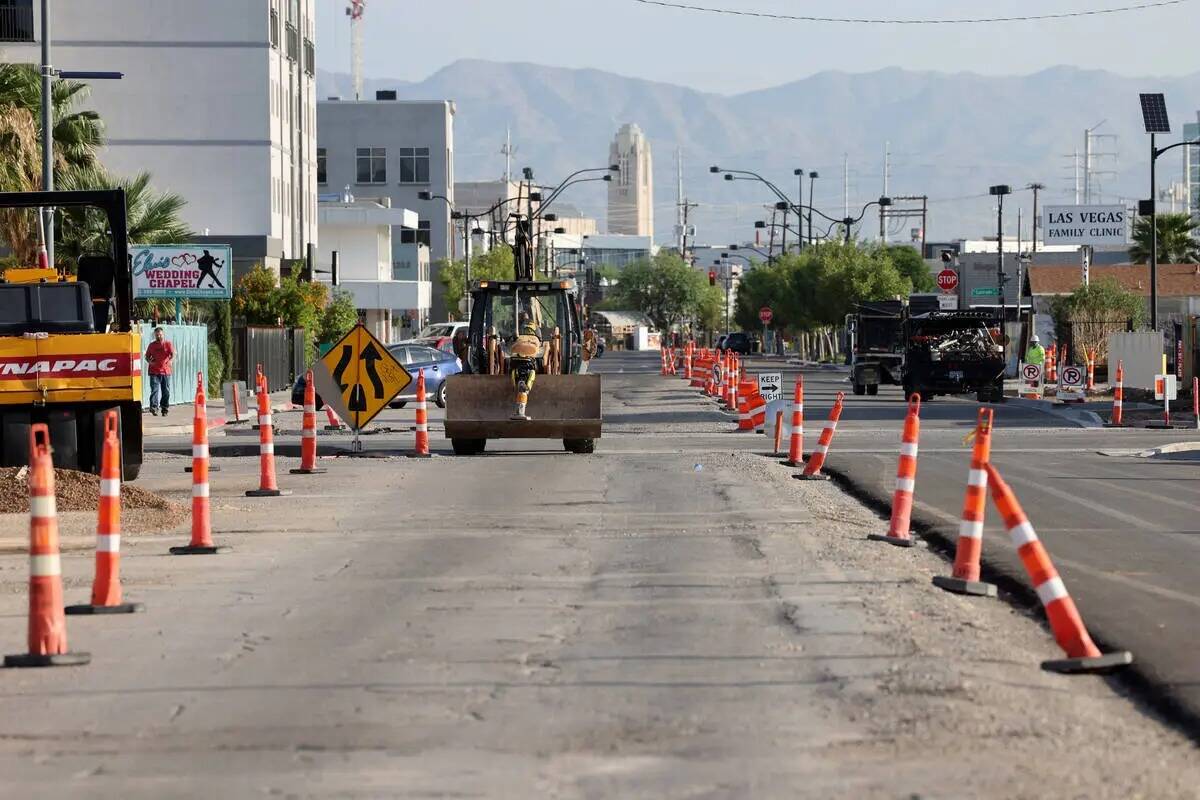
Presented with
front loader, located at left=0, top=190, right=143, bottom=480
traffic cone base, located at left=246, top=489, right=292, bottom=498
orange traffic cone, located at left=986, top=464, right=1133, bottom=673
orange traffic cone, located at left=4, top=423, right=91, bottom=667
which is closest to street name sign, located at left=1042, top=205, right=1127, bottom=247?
front loader, located at left=0, top=190, right=143, bottom=480

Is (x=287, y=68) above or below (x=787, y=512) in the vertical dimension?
above

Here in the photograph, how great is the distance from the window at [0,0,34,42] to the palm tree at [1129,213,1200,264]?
5081cm

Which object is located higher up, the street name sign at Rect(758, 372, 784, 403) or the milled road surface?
the street name sign at Rect(758, 372, 784, 403)

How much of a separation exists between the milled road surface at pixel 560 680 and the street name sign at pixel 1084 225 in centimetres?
9093

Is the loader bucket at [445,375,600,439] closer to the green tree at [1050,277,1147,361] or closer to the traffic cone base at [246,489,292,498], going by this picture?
the traffic cone base at [246,489,292,498]

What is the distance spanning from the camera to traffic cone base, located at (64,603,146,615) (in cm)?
1102

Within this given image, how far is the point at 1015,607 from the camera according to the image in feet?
37.8

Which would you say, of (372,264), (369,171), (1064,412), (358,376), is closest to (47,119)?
(358,376)

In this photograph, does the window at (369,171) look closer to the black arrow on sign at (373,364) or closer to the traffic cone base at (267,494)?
the black arrow on sign at (373,364)

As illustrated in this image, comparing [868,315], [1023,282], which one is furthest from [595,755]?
[1023,282]

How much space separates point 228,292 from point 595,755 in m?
40.5

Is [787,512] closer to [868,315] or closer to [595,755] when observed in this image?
[595,755]

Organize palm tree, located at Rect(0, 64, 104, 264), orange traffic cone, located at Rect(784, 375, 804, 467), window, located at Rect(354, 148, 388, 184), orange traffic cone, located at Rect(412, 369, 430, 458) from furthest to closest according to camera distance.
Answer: window, located at Rect(354, 148, 388, 184), palm tree, located at Rect(0, 64, 104, 264), orange traffic cone, located at Rect(412, 369, 430, 458), orange traffic cone, located at Rect(784, 375, 804, 467)

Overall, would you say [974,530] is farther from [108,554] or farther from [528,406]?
[528,406]
